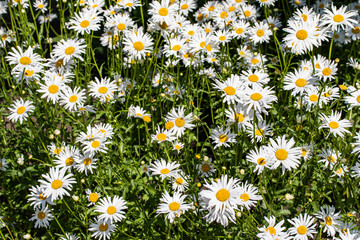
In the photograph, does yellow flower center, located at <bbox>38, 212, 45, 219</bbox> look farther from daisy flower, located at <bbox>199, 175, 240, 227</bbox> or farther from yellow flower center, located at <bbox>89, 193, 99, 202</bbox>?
daisy flower, located at <bbox>199, 175, 240, 227</bbox>

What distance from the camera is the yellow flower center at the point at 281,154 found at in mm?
2766

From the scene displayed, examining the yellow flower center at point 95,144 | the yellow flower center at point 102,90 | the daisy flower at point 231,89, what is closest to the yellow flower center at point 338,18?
the daisy flower at point 231,89

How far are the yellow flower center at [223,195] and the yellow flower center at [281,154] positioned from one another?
641 mm

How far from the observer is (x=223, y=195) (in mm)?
2379

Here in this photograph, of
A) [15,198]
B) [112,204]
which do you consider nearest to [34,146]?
[15,198]

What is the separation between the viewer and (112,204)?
2975mm

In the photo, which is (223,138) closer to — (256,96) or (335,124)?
(256,96)

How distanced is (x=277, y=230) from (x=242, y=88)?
3.92 feet

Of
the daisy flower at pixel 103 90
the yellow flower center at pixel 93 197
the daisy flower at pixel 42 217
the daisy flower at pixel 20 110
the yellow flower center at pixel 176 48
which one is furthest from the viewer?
the yellow flower center at pixel 176 48

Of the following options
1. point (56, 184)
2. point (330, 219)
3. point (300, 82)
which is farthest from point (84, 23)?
point (330, 219)

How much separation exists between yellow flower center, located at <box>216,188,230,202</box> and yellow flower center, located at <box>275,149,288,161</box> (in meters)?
0.64

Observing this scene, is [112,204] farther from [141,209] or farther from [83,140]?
[83,140]

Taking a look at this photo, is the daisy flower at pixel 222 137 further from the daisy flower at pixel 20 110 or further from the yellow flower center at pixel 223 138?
the daisy flower at pixel 20 110

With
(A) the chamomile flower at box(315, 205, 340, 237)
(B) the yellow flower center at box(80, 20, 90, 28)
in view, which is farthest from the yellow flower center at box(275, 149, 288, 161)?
(B) the yellow flower center at box(80, 20, 90, 28)
